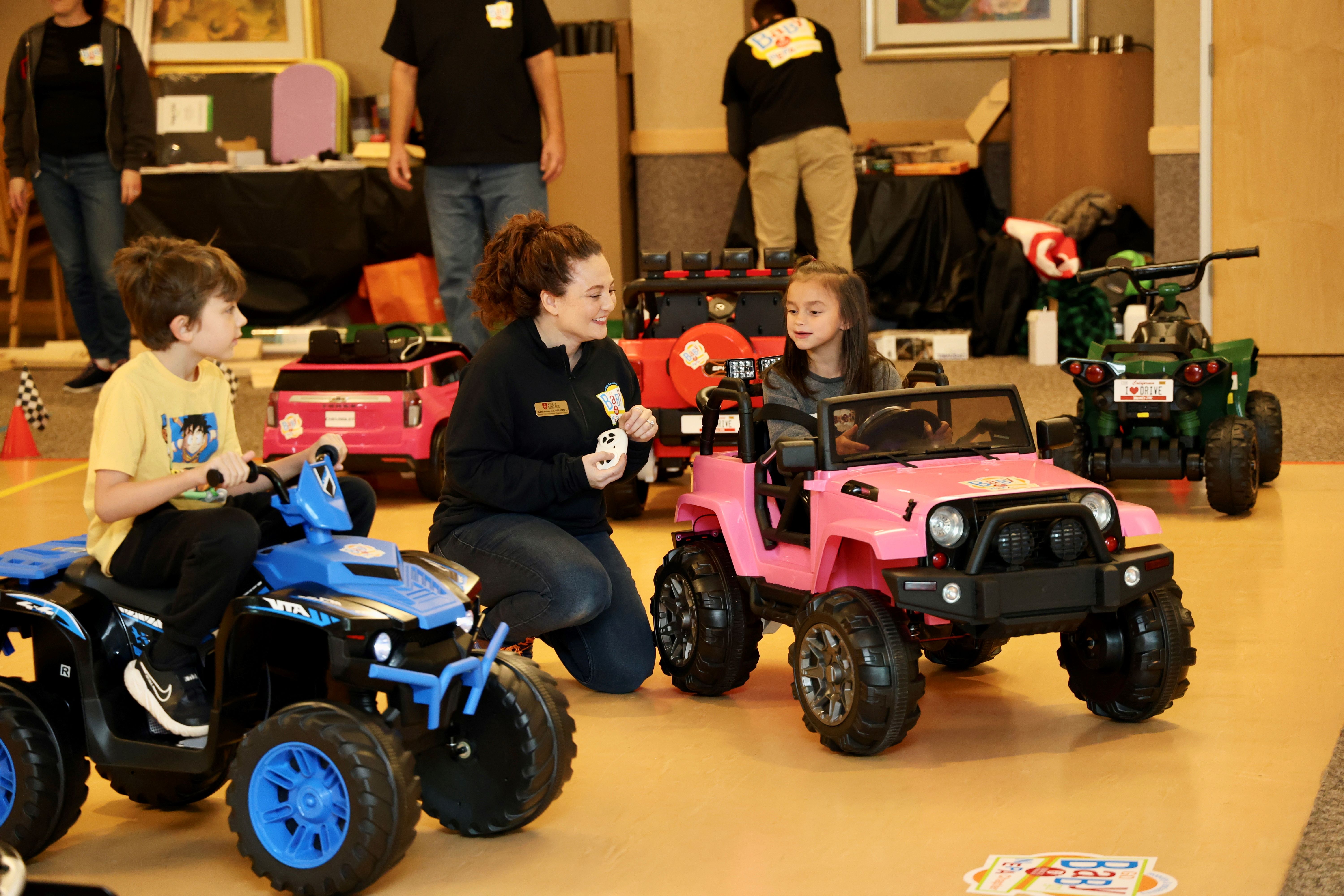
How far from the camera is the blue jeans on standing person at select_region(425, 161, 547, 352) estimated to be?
7.00m

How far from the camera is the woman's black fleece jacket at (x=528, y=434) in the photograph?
3557 millimetres

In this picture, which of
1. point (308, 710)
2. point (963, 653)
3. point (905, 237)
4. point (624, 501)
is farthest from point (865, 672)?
point (905, 237)

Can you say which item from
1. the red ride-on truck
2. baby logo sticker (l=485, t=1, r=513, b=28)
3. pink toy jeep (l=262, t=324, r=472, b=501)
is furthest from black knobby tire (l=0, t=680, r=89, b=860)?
baby logo sticker (l=485, t=1, r=513, b=28)

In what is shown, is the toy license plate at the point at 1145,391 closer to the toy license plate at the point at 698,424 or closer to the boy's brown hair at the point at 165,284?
the toy license plate at the point at 698,424

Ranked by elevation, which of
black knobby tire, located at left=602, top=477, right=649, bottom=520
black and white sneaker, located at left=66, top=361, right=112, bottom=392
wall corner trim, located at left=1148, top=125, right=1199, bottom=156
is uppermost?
wall corner trim, located at left=1148, top=125, right=1199, bottom=156

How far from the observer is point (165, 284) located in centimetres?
284

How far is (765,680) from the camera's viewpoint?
3775 millimetres

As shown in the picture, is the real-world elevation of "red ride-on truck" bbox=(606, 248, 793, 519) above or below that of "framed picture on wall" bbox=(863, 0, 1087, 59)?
below

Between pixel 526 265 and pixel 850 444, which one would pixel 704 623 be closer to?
pixel 850 444

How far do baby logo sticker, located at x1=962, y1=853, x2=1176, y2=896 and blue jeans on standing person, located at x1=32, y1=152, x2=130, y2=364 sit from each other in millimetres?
6651

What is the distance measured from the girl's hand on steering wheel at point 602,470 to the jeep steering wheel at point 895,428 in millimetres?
564

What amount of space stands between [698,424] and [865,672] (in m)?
2.51

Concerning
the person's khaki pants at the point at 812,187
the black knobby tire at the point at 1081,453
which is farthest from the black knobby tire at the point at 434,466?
the person's khaki pants at the point at 812,187

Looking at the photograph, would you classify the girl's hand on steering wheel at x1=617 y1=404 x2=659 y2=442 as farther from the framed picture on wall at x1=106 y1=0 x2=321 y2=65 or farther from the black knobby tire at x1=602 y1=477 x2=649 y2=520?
the framed picture on wall at x1=106 y1=0 x2=321 y2=65
